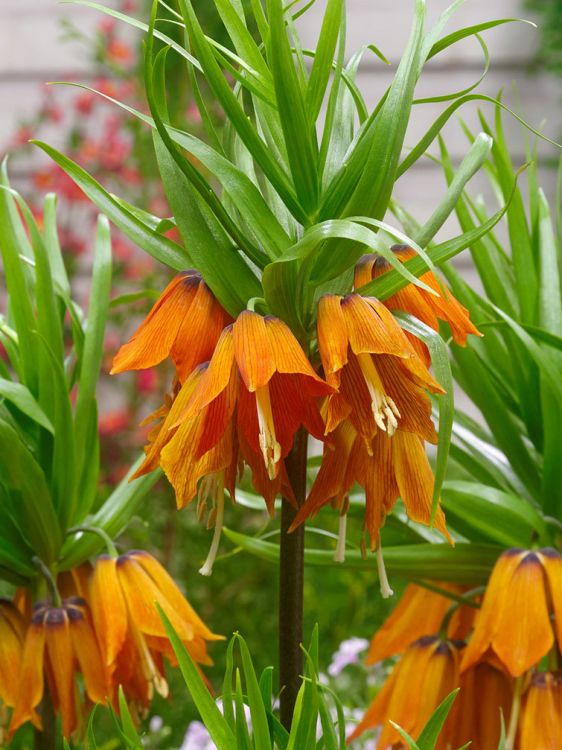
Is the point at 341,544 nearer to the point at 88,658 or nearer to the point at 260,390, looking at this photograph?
the point at 260,390

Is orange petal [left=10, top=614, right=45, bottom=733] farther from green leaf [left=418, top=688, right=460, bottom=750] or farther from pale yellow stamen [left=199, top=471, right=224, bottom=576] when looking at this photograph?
green leaf [left=418, top=688, right=460, bottom=750]

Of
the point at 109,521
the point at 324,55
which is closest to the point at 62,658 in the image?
the point at 109,521

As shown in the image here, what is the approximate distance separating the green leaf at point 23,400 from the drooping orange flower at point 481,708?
1.07ft

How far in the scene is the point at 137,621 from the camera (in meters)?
0.76

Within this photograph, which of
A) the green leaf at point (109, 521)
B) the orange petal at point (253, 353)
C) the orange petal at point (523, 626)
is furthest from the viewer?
the green leaf at point (109, 521)

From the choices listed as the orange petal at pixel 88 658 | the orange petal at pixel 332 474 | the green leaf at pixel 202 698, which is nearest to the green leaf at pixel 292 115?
the orange petal at pixel 332 474

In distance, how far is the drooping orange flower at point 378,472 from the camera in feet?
2.01

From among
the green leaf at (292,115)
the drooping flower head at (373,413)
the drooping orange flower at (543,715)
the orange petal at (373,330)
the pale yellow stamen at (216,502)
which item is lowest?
the drooping orange flower at (543,715)

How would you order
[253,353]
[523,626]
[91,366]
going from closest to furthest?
[253,353]
[523,626]
[91,366]

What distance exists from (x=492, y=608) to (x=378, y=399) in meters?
0.21

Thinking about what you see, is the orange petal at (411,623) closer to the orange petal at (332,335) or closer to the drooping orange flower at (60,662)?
the drooping orange flower at (60,662)

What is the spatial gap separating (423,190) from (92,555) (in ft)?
7.36

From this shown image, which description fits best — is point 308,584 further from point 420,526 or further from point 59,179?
point 420,526

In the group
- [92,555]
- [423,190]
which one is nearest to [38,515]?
[92,555]
